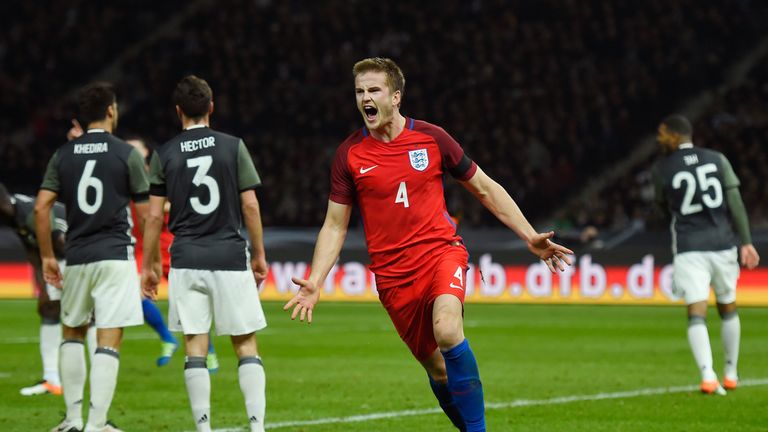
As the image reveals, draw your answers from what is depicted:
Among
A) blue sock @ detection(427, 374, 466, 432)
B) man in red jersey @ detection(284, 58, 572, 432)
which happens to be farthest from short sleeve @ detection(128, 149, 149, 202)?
blue sock @ detection(427, 374, 466, 432)

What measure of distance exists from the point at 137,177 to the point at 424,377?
14.2ft

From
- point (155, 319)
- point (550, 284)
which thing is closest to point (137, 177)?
point (155, 319)

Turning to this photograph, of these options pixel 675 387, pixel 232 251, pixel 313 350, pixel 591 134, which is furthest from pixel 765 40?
pixel 232 251

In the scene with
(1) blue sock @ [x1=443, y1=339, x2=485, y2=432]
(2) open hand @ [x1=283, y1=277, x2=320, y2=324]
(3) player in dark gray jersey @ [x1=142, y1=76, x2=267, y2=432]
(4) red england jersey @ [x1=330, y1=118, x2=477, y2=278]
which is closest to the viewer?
(2) open hand @ [x1=283, y1=277, x2=320, y2=324]

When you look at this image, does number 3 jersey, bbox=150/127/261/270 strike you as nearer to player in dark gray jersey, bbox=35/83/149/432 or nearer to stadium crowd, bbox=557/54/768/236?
player in dark gray jersey, bbox=35/83/149/432

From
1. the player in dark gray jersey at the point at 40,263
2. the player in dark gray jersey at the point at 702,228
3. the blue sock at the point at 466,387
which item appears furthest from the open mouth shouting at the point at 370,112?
the player in dark gray jersey at the point at 702,228

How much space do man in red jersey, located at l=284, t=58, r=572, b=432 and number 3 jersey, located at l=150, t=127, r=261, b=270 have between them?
73 cm

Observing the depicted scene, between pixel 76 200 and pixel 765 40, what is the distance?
2522cm

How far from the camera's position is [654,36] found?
95.3 ft

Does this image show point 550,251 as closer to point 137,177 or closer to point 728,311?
point 137,177

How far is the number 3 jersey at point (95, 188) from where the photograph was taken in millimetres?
7953

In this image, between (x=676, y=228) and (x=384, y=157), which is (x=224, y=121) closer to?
(x=676, y=228)

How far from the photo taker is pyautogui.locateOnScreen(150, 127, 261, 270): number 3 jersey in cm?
746

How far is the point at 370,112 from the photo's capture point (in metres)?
6.79
